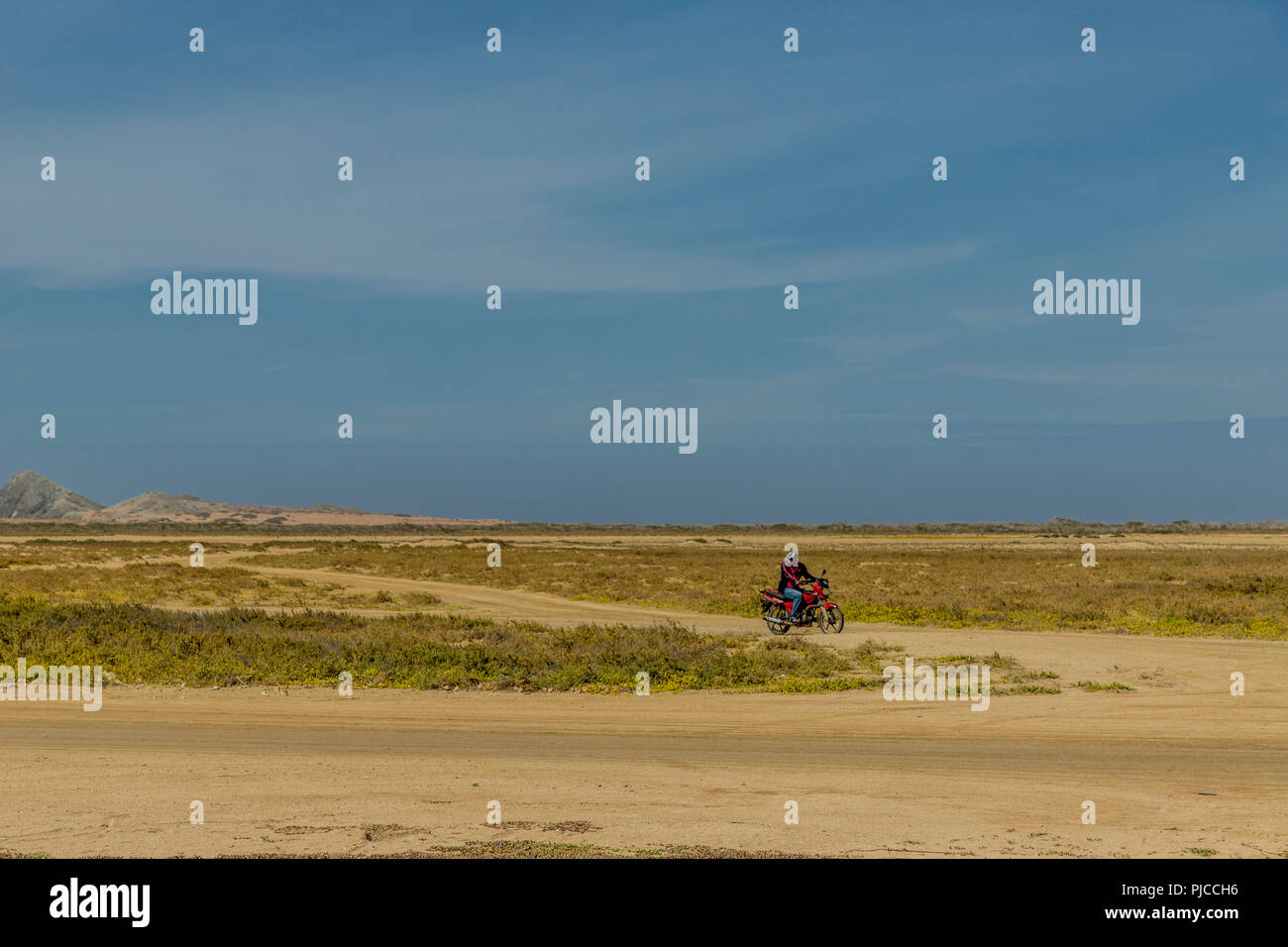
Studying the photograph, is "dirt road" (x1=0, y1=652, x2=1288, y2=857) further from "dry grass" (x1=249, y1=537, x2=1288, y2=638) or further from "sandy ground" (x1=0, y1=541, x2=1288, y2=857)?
"dry grass" (x1=249, y1=537, x2=1288, y2=638)

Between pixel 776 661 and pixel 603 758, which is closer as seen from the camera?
pixel 603 758

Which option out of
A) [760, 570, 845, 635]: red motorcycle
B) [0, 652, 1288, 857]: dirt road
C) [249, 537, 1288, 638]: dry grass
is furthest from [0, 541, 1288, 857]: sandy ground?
[249, 537, 1288, 638]: dry grass

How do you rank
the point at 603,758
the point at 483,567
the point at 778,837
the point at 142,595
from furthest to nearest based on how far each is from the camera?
the point at 483,567 → the point at 142,595 → the point at 603,758 → the point at 778,837

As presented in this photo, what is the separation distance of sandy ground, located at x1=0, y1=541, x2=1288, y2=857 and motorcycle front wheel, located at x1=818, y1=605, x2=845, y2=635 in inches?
288

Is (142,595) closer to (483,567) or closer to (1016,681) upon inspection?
(483,567)

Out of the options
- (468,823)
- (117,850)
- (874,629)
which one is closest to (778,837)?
(468,823)

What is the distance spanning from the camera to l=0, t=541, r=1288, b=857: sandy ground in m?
9.35

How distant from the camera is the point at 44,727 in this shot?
48.5ft

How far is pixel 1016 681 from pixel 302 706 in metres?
12.2

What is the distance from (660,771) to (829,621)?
14.4 m

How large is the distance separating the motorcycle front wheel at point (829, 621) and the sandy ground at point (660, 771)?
7.33 m

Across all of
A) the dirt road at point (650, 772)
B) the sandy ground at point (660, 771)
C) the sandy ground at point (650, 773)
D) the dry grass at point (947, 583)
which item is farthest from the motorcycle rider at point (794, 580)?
the sandy ground at point (650, 773)

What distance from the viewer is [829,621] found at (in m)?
25.9

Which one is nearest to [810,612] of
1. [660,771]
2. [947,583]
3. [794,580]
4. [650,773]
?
[794,580]
